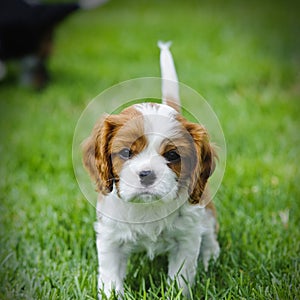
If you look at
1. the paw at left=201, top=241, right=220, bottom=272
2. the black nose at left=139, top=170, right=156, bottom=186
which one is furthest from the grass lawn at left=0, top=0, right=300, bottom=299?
the black nose at left=139, top=170, right=156, bottom=186

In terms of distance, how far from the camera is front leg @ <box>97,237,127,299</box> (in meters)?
2.70

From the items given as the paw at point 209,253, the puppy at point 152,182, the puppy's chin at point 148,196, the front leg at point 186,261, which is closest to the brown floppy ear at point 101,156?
the puppy at point 152,182

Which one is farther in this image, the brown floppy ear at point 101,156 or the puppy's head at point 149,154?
the brown floppy ear at point 101,156

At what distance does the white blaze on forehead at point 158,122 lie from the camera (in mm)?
2248

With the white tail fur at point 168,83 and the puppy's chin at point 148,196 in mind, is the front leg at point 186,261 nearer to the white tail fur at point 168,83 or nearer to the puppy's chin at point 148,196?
the puppy's chin at point 148,196

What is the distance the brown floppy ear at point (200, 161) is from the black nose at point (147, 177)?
0.22m

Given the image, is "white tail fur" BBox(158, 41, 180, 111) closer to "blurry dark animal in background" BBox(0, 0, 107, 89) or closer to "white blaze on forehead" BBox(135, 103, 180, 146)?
"white blaze on forehead" BBox(135, 103, 180, 146)

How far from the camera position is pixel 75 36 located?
8711 millimetres

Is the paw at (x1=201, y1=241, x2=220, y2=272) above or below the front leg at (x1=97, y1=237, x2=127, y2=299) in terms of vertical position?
below

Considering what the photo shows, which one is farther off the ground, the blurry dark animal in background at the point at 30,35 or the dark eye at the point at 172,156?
the dark eye at the point at 172,156

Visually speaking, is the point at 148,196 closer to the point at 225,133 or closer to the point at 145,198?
the point at 145,198

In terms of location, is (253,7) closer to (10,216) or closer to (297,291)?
(10,216)

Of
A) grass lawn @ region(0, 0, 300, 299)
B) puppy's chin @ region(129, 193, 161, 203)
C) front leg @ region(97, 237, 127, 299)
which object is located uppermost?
puppy's chin @ region(129, 193, 161, 203)

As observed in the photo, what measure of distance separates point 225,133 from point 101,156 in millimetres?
2616
